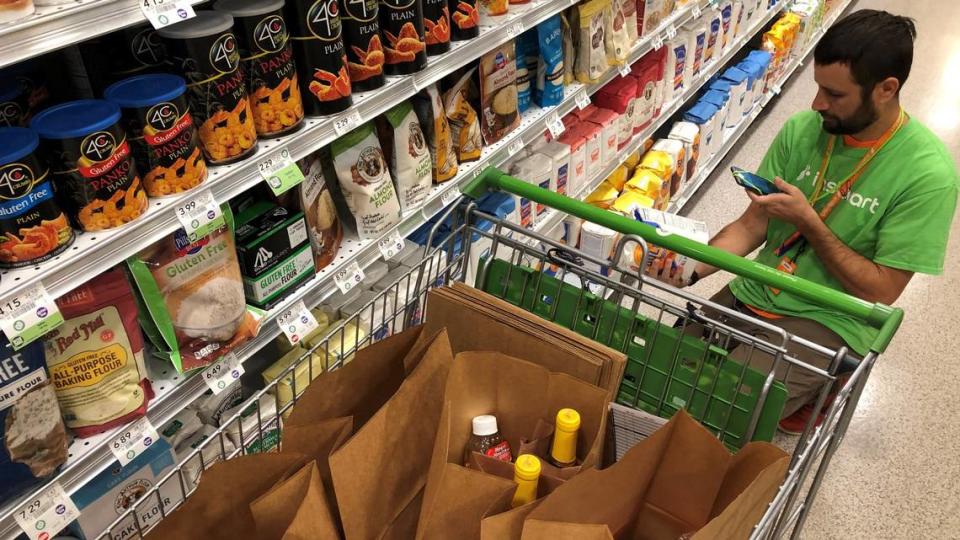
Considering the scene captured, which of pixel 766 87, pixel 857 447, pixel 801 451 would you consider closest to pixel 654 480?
pixel 801 451

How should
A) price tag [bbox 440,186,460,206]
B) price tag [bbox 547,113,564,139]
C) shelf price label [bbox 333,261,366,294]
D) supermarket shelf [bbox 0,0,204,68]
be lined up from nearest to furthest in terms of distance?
supermarket shelf [bbox 0,0,204,68] → shelf price label [bbox 333,261,366,294] → price tag [bbox 440,186,460,206] → price tag [bbox 547,113,564,139]

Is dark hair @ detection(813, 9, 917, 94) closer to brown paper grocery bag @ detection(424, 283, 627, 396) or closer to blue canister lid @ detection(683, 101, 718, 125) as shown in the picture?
brown paper grocery bag @ detection(424, 283, 627, 396)

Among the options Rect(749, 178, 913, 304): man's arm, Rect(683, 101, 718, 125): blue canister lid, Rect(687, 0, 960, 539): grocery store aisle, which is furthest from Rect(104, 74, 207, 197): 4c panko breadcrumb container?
Rect(683, 101, 718, 125): blue canister lid

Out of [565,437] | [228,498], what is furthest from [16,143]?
[565,437]

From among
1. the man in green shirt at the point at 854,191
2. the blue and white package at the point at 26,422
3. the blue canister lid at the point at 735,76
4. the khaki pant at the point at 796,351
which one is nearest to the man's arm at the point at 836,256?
the man in green shirt at the point at 854,191

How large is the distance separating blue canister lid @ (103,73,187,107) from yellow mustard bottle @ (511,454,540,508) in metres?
0.79

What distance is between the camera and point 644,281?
137cm

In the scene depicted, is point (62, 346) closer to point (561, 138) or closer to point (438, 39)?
point (438, 39)

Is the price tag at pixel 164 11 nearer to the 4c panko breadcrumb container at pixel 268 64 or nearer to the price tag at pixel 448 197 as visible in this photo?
the 4c panko breadcrumb container at pixel 268 64

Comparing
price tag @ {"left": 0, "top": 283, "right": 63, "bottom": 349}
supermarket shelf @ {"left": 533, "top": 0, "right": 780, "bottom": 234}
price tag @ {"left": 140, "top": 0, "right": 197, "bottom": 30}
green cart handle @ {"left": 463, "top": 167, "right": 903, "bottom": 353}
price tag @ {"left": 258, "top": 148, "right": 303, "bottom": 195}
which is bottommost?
supermarket shelf @ {"left": 533, "top": 0, "right": 780, "bottom": 234}

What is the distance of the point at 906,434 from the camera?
2557 mm

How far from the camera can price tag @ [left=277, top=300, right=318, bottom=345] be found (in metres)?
1.59

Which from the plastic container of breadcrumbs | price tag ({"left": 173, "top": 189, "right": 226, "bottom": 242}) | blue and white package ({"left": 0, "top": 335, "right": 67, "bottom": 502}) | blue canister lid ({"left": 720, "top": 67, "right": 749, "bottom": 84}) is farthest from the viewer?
blue canister lid ({"left": 720, "top": 67, "right": 749, "bottom": 84})

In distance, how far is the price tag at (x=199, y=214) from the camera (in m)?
1.26
